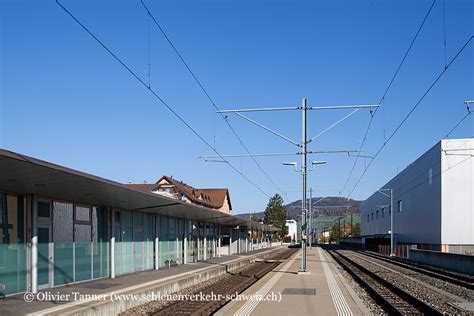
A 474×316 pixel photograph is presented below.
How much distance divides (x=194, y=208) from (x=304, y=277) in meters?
6.11

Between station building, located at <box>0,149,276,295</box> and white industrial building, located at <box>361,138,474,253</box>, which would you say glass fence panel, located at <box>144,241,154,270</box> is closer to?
station building, located at <box>0,149,276,295</box>

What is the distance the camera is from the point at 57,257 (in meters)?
17.8

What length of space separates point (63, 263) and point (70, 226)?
1.36m

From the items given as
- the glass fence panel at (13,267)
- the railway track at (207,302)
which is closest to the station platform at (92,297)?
the glass fence panel at (13,267)

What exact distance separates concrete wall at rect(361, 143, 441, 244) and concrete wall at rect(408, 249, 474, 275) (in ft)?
34.3

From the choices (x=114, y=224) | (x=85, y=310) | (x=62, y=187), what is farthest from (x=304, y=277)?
(x=85, y=310)

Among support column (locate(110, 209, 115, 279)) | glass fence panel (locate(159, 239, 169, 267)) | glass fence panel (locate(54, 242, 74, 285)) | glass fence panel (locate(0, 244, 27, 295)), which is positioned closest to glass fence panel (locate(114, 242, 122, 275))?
support column (locate(110, 209, 115, 279))

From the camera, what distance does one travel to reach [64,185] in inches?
616

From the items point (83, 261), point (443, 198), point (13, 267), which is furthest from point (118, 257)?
point (443, 198)

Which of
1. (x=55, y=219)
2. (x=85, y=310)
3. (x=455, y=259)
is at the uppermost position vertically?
(x=55, y=219)

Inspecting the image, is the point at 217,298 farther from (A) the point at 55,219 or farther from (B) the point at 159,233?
(B) the point at 159,233

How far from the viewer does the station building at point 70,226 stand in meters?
14.8

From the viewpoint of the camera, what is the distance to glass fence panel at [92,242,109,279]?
20.6 metres

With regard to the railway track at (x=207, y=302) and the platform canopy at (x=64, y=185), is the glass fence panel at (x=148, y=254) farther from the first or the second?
the railway track at (x=207, y=302)
